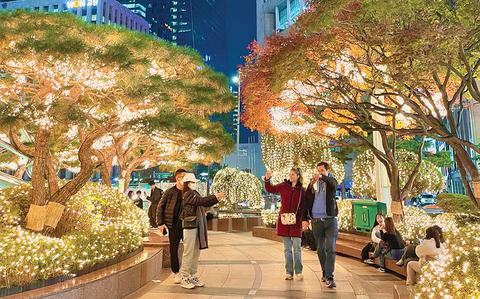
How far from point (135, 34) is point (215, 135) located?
3.48 m

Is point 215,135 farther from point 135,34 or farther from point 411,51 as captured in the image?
point 411,51

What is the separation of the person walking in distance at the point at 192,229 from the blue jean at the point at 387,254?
376 cm

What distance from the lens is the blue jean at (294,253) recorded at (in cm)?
563

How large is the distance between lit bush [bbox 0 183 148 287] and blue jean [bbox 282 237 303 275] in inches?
105

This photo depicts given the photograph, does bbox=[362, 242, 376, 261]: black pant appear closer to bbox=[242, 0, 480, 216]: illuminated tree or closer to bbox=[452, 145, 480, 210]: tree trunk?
bbox=[242, 0, 480, 216]: illuminated tree

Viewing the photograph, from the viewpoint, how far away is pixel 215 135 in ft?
33.4

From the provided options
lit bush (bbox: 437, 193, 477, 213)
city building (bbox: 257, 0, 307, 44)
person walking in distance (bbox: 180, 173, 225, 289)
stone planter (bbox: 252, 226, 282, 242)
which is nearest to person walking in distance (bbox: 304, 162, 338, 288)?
person walking in distance (bbox: 180, 173, 225, 289)

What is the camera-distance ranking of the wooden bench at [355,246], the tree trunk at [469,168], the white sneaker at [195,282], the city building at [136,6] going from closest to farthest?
the white sneaker at [195,282] < the tree trunk at [469,168] < the wooden bench at [355,246] < the city building at [136,6]

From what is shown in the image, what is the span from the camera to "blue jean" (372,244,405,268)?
711 centimetres

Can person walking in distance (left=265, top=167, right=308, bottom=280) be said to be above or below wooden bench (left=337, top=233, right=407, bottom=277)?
above

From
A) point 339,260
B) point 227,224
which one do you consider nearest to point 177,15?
point 227,224

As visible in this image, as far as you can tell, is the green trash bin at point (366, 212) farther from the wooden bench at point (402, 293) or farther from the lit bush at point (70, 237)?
the lit bush at point (70, 237)

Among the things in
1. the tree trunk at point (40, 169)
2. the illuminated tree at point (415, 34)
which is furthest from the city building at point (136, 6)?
the illuminated tree at point (415, 34)

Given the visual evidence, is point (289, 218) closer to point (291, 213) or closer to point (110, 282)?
point (291, 213)
